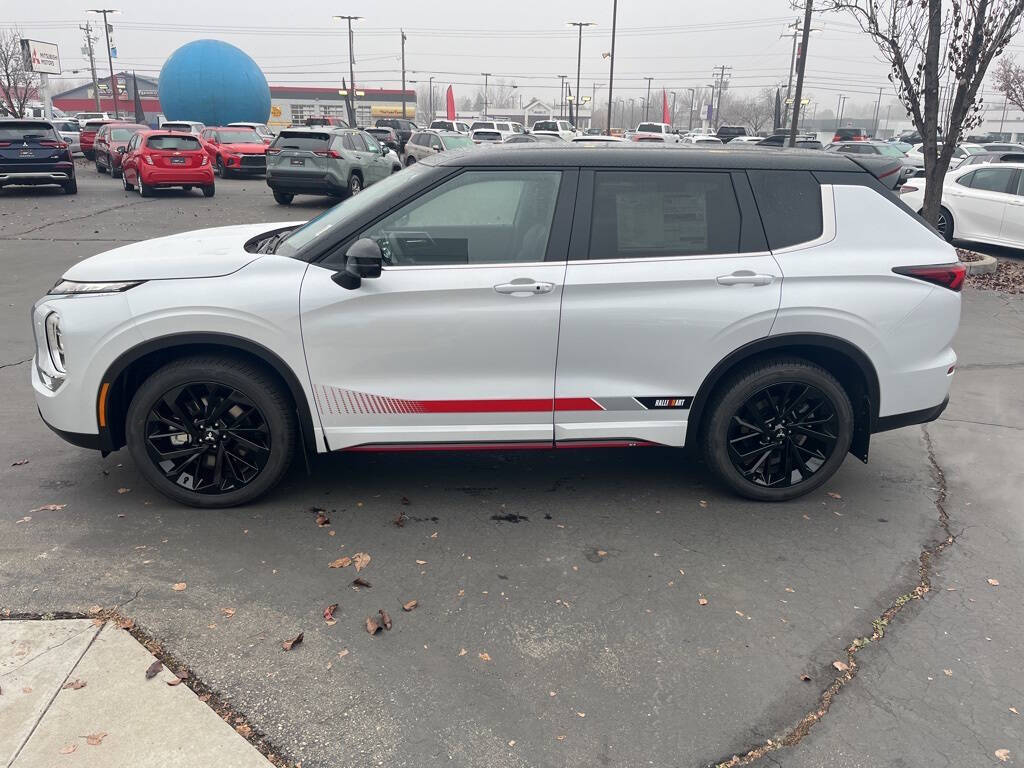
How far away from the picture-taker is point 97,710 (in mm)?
2693

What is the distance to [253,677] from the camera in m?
2.89

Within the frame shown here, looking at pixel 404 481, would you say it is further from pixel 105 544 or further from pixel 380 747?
pixel 380 747

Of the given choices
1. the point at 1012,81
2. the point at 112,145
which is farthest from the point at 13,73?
the point at 1012,81

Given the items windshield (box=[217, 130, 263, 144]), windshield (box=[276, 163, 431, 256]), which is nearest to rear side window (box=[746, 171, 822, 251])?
windshield (box=[276, 163, 431, 256])

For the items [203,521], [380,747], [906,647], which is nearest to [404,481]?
[203,521]

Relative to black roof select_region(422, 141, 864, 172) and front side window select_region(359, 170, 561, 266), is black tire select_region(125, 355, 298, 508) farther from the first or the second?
black roof select_region(422, 141, 864, 172)

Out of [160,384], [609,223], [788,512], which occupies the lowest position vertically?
[788,512]

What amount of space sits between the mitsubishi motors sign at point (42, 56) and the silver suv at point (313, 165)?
4293 cm

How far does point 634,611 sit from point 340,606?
4.06 feet

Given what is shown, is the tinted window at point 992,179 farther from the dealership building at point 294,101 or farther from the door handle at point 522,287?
the dealership building at point 294,101

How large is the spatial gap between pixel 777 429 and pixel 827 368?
434 mm

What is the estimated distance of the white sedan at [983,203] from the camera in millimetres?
12422

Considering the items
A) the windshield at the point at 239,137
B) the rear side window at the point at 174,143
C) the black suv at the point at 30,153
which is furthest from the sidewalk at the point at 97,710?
the windshield at the point at 239,137

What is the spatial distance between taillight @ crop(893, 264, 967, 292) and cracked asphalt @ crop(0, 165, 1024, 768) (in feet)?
4.11
